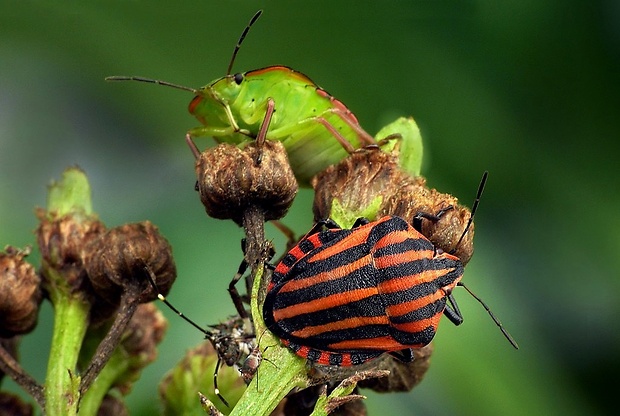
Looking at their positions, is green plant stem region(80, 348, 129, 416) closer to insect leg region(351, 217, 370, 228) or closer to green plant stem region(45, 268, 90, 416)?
green plant stem region(45, 268, 90, 416)

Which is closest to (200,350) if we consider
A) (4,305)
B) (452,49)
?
(4,305)

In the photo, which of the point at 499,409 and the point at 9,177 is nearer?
Answer: the point at 499,409

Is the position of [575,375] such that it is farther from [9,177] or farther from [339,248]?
[9,177]

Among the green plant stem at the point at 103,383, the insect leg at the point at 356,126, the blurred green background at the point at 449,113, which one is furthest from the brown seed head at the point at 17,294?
the blurred green background at the point at 449,113

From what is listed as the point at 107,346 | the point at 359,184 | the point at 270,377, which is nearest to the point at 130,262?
the point at 107,346

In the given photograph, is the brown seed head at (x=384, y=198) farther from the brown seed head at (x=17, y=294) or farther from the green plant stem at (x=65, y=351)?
the brown seed head at (x=17, y=294)

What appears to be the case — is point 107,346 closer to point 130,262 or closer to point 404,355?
point 130,262
